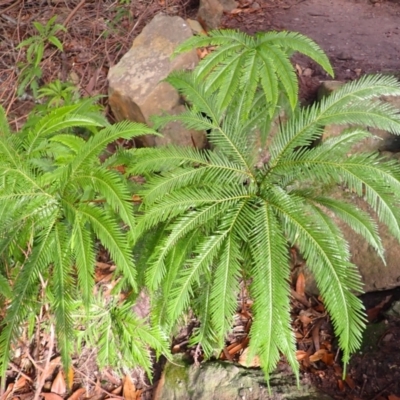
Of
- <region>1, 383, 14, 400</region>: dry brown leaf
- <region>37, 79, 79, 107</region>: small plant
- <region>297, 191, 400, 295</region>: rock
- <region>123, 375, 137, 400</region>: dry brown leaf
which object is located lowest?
<region>1, 383, 14, 400</region>: dry brown leaf

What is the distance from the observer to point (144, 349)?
2.45 m

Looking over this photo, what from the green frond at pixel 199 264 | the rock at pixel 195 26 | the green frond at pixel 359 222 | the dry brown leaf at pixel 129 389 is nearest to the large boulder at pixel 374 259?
the green frond at pixel 359 222

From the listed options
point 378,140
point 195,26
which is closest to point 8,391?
point 378,140

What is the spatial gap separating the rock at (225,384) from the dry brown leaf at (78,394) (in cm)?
49

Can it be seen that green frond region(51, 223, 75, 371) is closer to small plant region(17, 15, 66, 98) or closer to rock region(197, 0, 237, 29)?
small plant region(17, 15, 66, 98)

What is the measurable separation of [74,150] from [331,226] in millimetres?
1425

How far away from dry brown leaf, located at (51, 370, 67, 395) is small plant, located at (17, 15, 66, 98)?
9.14 feet

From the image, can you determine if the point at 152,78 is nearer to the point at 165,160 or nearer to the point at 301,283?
the point at 165,160

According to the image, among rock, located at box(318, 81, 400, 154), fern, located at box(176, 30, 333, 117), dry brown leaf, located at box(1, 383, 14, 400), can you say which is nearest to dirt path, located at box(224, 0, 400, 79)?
rock, located at box(318, 81, 400, 154)

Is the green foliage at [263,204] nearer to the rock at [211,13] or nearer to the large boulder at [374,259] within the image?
the large boulder at [374,259]

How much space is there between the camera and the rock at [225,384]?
2.37 m

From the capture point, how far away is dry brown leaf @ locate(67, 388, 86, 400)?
264 cm

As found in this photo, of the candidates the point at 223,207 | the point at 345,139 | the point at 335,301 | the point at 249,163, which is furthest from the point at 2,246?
the point at 345,139

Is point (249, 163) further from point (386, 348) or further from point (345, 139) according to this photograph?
point (386, 348)
